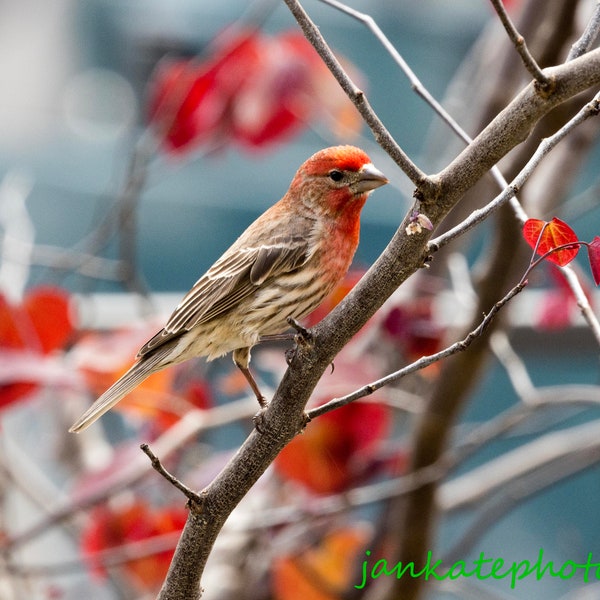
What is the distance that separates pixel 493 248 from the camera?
2.85 metres

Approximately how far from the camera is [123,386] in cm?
243

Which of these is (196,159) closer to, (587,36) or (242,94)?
(242,94)

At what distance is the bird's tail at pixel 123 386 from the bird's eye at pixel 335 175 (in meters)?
0.64

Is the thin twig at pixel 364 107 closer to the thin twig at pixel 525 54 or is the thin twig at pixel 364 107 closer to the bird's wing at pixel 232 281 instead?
the thin twig at pixel 525 54

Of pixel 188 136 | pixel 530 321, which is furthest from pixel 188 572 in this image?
pixel 530 321

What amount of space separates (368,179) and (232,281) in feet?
1.50

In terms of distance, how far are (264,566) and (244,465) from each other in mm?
1778

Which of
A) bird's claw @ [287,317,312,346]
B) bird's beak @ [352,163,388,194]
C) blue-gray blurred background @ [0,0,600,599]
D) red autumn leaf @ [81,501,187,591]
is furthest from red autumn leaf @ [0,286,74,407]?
blue-gray blurred background @ [0,0,600,599]

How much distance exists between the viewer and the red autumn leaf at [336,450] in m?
2.91

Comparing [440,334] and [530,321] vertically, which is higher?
[530,321]

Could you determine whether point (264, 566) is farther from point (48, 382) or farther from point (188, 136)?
point (188, 136)

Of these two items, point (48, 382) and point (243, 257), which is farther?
point (243, 257)

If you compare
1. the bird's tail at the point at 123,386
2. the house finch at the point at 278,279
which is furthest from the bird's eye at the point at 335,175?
the bird's tail at the point at 123,386

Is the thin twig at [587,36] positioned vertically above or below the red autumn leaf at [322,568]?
below
